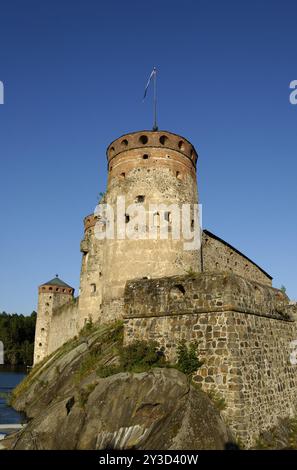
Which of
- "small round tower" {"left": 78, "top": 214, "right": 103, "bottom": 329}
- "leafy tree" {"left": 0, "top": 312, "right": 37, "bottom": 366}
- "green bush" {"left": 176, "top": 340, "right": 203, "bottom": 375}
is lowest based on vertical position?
"leafy tree" {"left": 0, "top": 312, "right": 37, "bottom": 366}

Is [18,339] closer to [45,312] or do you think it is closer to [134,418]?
[45,312]

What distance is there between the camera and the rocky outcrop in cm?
802

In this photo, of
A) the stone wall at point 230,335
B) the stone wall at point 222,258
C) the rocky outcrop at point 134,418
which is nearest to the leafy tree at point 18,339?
the stone wall at point 222,258

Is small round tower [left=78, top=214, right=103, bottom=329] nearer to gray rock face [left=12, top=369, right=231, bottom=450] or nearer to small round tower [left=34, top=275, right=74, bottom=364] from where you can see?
small round tower [left=34, top=275, right=74, bottom=364]

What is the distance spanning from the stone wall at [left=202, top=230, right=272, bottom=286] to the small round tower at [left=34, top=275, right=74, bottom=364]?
2113cm

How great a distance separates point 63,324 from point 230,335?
93.1ft

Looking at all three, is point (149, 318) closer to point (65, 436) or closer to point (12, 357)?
point (65, 436)

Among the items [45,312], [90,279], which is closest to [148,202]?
[90,279]

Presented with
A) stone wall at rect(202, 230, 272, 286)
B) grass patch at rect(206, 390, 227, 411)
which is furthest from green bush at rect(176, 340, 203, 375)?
stone wall at rect(202, 230, 272, 286)

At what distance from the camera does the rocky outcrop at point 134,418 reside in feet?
26.3

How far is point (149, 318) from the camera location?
11.0 meters

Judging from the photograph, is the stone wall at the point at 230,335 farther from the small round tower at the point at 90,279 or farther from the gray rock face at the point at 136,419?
the small round tower at the point at 90,279

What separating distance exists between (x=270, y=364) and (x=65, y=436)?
19.7 ft

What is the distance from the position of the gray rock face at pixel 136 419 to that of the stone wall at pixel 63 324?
68.8 ft
